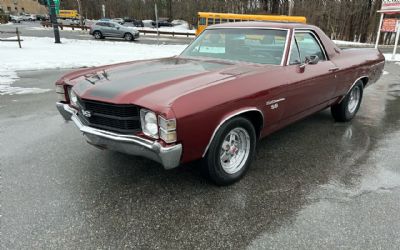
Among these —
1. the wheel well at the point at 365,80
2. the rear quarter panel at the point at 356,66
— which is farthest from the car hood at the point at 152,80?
the wheel well at the point at 365,80

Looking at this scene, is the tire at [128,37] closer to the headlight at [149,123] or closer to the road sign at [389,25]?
the road sign at [389,25]

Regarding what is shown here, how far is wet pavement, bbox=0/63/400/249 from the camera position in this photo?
2443mm

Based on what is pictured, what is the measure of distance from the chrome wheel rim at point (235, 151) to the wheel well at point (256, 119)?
17cm

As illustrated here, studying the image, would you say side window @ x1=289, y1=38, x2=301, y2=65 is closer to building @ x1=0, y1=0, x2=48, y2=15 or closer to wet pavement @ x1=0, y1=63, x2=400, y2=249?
wet pavement @ x1=0, y1=63, x2=400, y2=249

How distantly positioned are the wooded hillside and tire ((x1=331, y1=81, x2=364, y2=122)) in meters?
26.3

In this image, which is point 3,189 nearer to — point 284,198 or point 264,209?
point 264,209

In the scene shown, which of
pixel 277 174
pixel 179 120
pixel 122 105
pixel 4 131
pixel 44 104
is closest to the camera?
pixel 179 120

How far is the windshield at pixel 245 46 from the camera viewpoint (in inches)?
150

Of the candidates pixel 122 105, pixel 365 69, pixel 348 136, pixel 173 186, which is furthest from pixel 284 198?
pixel 365 69

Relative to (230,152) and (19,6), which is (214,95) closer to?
(230,152)

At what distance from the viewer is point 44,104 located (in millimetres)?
6215

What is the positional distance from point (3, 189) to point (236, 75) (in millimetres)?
2594

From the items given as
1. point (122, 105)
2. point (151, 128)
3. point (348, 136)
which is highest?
point (122, 105)

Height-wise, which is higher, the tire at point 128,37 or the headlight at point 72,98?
the headlight at point 72,98
